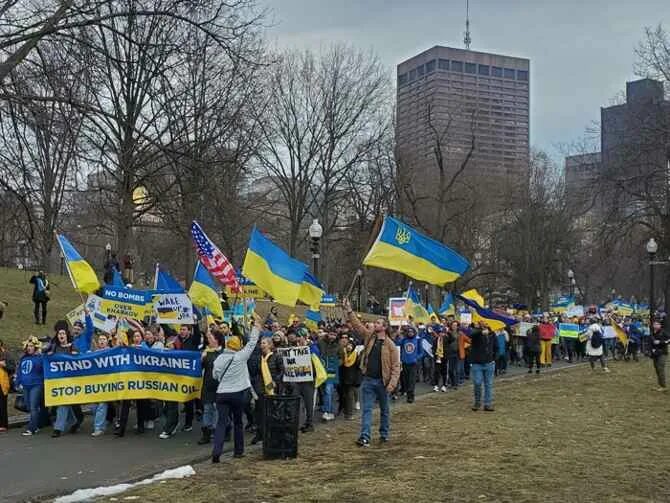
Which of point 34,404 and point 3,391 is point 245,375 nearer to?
point 34,404

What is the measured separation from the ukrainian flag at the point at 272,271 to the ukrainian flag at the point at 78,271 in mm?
4201

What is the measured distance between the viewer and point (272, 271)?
15578 mm

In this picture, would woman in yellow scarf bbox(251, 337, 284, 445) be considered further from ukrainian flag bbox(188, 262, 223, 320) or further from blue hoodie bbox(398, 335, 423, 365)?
blue hoodie bbox(398, 335, 423, 365)

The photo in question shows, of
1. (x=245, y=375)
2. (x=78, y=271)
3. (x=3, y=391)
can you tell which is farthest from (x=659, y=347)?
(x=3, y=391)

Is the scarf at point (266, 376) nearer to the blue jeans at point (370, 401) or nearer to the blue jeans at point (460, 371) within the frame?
the blue jeans at point (370, 401)

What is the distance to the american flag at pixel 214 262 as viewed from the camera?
15945mm

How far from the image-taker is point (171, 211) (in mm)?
28891

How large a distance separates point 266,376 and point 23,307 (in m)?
18.4

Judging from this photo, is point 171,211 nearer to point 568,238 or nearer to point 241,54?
point 241,54

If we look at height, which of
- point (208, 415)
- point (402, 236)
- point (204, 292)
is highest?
point (402, 236)

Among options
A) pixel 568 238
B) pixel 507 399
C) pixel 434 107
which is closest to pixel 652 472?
pixel 507 399

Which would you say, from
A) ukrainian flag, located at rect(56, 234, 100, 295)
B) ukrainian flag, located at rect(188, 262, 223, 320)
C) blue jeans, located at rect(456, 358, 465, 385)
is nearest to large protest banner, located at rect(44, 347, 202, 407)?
ukrainian flag, located at rect(188, 262, 223, 320)

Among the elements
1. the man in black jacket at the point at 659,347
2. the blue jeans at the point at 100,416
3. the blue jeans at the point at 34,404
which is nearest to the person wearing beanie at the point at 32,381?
the blue jeans at the point at 34,404

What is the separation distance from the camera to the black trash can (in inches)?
436
